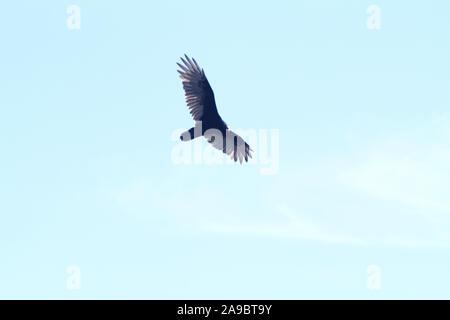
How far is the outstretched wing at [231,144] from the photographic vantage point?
99.1 ft

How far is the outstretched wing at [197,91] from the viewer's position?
29.6 metres

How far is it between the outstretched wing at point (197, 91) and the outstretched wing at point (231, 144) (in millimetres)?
871

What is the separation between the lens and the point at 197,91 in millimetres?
29797

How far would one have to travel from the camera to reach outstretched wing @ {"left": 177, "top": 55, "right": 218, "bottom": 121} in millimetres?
29562

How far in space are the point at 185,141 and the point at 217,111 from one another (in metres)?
1.75

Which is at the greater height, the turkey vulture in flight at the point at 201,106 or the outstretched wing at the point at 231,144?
the turkey vulture in flight at the point at 201,106

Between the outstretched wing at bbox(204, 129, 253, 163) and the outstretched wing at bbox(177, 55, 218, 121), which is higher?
the outstretched wing at bbox(177, 55, 218, 121)

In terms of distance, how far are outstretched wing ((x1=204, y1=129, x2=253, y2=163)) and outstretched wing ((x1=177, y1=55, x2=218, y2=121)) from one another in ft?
2.86

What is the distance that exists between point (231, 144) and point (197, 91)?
2.48 meters

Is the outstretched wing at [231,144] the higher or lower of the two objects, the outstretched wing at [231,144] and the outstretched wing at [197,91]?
the lower
